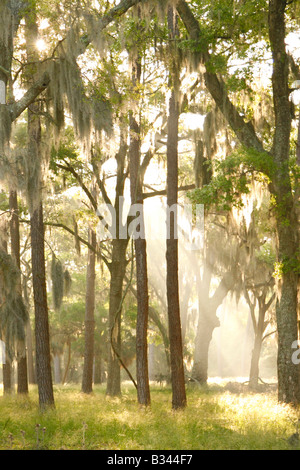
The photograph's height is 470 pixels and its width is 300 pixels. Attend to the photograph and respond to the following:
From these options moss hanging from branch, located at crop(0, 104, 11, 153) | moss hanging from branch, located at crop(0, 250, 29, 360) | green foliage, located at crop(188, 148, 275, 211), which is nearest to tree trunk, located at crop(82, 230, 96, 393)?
moss hanging from branch, located at crop(0, 250, 29, 360)

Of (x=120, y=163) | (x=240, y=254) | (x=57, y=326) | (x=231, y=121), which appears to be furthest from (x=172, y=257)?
(x=57, y=326)

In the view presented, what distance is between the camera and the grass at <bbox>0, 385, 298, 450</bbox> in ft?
28.2

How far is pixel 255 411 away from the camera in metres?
11.6

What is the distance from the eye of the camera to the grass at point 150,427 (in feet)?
28.2

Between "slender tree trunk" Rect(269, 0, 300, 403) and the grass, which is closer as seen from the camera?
the grass

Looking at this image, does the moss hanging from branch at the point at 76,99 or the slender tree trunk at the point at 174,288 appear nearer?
the moss hanging from branch at the point at 76,99

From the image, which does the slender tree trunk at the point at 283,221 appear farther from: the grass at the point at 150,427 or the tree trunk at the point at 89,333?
the tree trunk at the point at 89,333

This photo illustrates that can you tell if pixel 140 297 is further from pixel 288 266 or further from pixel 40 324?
pixel 288 266

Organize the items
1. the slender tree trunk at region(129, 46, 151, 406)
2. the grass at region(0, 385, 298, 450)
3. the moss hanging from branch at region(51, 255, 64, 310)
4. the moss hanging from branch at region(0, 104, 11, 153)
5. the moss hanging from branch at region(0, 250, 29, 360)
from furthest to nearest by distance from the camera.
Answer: the moss hanging from branch at region(51, 255, 64, 310)
the slender tree trunk at region(129, 46, 151, 406)
the moss hanging from branch at region(0, 250, 29, 360)
the grass at region(0, 385, 298, 450)
the moss hanging from branch at region(0, 104, 11, 153)

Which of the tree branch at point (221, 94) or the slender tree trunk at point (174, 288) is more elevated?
the tree branch at point (221, 94)

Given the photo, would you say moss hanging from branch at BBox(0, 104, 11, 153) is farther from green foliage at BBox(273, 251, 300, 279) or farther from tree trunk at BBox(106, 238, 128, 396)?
tree trunk at BBox(106, 238, 128, 396)

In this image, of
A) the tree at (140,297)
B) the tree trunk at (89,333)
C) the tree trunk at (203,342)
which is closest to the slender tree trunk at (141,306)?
the tree at (140,297)
